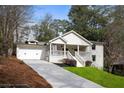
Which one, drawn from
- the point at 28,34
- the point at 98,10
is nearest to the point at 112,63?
the point at 98,10

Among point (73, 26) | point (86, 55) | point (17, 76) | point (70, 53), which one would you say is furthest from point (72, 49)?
point (17, 76)

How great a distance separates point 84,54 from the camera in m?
12.2

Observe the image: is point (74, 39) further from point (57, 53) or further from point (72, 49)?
point (57, 53)

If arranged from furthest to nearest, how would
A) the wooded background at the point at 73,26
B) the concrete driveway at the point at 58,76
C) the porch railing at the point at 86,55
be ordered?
the porch railing at the point at 86,55
the wooded background at the point at 73,26
the concrete driveway at the point at 58,76

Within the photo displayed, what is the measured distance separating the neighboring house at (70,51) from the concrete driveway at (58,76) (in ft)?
0.59

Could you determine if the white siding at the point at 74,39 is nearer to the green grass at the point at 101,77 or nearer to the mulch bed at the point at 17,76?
the green grass at the point at 101,77

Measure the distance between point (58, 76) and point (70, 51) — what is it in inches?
33.3

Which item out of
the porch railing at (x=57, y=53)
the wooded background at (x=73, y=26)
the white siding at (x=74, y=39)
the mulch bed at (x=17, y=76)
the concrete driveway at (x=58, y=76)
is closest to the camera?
the mulch bed at (x=17, y=76)

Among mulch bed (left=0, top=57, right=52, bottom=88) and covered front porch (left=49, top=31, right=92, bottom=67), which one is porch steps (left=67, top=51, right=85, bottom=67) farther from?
mulch bed (left=0, top=57, right=52, bottom=88)

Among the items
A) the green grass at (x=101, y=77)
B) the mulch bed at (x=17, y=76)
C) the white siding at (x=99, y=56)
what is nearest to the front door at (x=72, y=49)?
the green grass at (x=101, y=77)

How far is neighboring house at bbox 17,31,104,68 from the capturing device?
38.9 feet

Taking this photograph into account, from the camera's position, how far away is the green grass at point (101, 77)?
37.0ft

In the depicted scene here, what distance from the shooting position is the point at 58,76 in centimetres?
1163

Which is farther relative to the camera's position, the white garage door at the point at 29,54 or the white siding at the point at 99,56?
the white garage door at the point at 29,54
